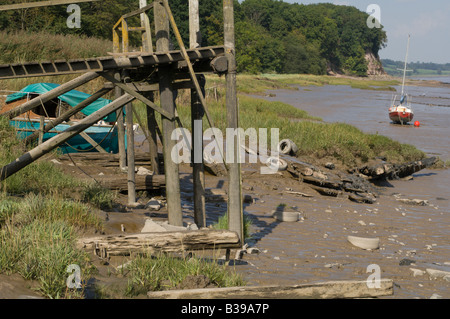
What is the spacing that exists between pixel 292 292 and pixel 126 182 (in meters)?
6.20

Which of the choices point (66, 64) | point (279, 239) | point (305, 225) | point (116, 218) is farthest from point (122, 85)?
point (305, 225)

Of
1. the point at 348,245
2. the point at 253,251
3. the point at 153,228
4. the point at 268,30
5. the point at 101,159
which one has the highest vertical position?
the point at 268,30

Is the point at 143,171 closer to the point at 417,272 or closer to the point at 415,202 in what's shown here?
the point at 417,272

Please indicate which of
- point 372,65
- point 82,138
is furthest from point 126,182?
point 372,65

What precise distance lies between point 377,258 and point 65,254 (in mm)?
5262

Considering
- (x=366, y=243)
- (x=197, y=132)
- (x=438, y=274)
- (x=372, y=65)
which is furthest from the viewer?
(x=372, y=65)

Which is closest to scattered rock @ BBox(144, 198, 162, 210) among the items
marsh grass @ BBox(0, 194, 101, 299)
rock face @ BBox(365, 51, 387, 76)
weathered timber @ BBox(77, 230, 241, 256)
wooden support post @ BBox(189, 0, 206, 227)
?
wooden support post @ BBox(189, 0, 206, 227)

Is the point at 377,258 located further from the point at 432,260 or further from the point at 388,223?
the point at 388,223

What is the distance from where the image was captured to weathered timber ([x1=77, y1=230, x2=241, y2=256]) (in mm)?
7191

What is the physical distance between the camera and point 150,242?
7246 mm

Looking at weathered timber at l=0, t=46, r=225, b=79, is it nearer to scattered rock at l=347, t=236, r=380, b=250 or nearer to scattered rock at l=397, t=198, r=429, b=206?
scattered rock at l=347, t=236, r=380, b=250

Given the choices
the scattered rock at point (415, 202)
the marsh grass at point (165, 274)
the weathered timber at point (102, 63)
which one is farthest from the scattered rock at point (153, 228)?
the scattered rock at point (415, 202)

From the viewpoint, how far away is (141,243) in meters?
7.23

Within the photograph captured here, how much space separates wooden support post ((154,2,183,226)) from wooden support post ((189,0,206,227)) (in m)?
0.74
